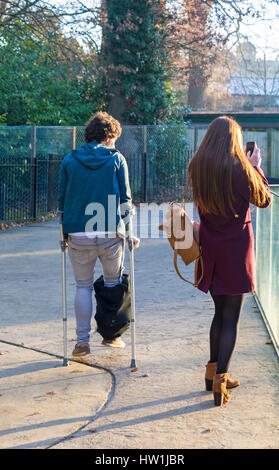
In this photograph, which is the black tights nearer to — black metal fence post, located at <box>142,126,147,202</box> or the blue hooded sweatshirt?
the blue hooded sweatshirt

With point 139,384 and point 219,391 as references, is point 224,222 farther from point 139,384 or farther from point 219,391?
point 139,384

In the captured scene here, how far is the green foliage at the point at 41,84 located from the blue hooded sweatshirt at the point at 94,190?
443 inches

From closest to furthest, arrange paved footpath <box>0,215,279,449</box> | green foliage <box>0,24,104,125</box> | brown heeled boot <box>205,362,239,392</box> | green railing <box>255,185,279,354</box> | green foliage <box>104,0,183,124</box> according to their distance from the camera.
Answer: paved footpath <box>0,215,279,449</box>
brown heeled boot <box>205,362,239,392</box>
green railing <box>255,185,279,354</box>
green foliage <box>0,24,104,125</box>
green foliage <box>104,0,183,124</box>

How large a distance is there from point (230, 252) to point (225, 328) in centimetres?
51

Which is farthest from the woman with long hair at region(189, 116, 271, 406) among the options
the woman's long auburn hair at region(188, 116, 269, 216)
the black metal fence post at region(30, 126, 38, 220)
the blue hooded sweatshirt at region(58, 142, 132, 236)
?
the black metal fence post at region(30, 126, 38, 220)

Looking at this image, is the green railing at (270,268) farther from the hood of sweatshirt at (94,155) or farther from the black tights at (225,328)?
the hood of sweatshirt at (94,155)

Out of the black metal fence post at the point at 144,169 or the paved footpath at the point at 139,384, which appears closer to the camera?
the paved footpath at the point at 139,384

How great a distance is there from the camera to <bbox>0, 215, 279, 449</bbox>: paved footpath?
13.4 ft

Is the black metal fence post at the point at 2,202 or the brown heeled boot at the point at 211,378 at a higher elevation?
the black metal fence post at the point at 2,202

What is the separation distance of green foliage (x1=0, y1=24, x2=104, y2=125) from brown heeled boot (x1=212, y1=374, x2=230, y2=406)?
12.7 meters

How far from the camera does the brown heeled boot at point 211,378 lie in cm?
483

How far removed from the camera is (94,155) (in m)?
5.48

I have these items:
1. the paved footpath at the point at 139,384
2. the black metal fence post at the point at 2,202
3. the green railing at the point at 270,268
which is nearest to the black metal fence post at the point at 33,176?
the black metal fence post at the point at 2,202
